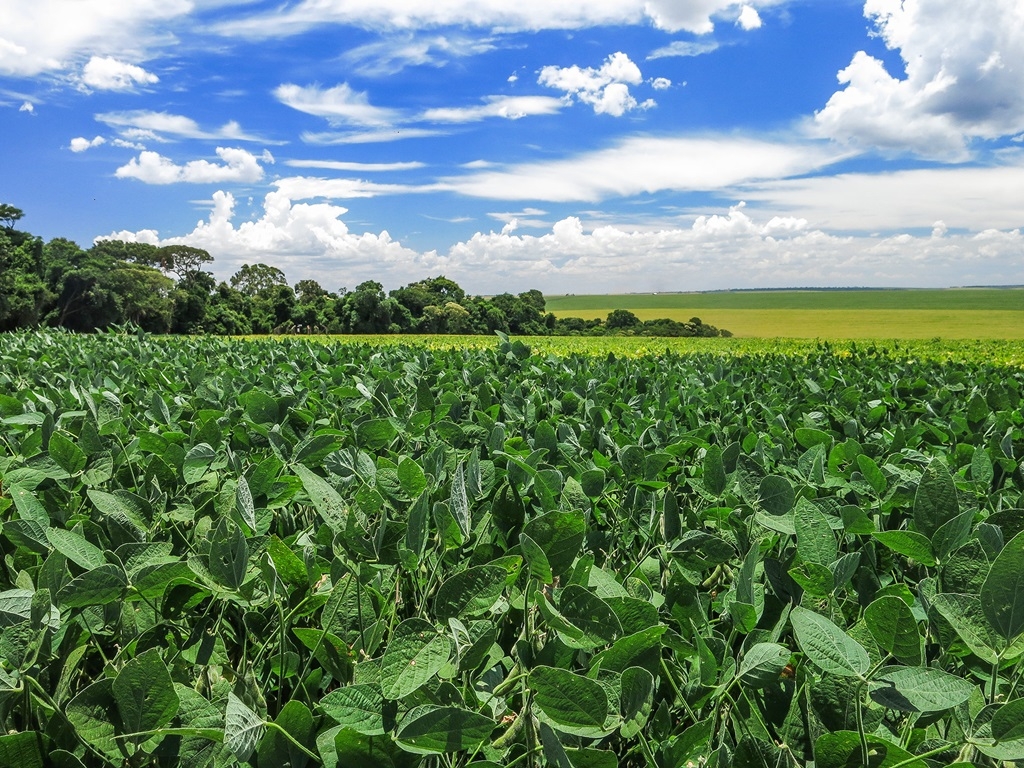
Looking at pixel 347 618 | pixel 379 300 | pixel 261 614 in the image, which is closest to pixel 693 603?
pixel 347 618

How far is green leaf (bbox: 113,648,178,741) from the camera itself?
0.82 meters

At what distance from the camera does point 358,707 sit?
80 centimetres

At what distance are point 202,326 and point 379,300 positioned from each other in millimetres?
20540

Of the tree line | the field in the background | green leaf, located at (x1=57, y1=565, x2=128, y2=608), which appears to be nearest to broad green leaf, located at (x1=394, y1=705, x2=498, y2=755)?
green leaf, located at (x1=57, y1=565, x2=128, y2=608)

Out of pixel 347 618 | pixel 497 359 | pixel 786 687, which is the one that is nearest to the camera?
pixel 786 687

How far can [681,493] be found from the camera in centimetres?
194

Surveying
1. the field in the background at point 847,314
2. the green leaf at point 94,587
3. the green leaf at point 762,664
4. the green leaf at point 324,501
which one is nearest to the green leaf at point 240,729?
the green leaf at point 94,587

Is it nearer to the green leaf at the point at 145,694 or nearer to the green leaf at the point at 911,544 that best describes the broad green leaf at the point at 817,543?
the green leaf at the point at 911,544

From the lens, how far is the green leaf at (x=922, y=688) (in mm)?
770

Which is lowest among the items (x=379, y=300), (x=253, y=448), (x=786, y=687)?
(x=786, y=687)

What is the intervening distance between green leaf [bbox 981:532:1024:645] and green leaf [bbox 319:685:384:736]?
0.78 m

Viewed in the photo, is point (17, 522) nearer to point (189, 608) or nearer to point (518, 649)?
point (189, 608)

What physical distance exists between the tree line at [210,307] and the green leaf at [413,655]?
164 feet

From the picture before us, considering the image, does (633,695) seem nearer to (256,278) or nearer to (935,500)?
(935,500)
